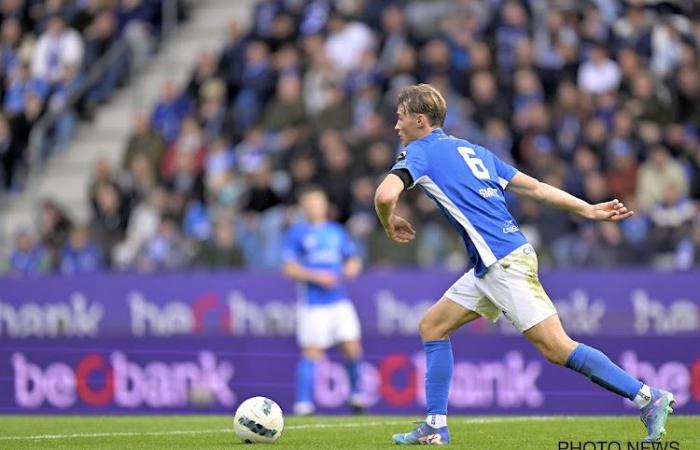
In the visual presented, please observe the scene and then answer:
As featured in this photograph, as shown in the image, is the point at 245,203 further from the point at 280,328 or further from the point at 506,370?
the point at 506,370

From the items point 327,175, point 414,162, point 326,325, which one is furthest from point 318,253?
point 414,162

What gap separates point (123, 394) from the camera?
1767 cm

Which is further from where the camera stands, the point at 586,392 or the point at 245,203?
the point at 245,203

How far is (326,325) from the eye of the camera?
1625cm

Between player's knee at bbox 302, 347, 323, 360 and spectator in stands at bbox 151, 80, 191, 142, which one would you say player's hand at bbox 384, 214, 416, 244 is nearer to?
player's knee at bbox 302, 347, 323, 360

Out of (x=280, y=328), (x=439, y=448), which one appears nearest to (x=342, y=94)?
(x=280, y=328)

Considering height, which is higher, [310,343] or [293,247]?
[293,247]

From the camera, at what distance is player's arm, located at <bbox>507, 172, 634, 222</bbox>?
9.70 metres

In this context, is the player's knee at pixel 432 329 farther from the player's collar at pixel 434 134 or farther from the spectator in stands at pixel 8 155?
the spectator in stands at pixel 8 155

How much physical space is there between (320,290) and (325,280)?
27 cm

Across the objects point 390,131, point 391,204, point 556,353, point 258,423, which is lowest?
point 258,423

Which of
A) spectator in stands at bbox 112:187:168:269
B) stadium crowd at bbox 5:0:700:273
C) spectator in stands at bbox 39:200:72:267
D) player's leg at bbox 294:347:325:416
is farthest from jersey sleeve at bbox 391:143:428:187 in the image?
spectator in stands at bbox 39:200:72:267

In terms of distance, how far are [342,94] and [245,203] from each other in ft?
7.08

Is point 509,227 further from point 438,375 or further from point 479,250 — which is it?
point 438,375
